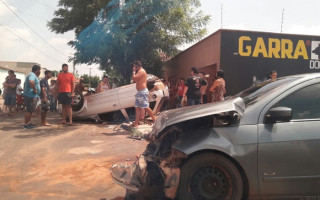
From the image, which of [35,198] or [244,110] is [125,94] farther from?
[244,110]

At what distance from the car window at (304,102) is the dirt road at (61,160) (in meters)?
2.25

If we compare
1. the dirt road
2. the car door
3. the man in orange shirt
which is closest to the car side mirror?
the car door

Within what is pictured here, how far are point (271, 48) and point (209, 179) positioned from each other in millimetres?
8530

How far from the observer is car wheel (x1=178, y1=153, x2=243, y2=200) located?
2.80 meters

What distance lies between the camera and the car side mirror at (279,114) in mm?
2787

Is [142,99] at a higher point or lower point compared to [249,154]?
higher

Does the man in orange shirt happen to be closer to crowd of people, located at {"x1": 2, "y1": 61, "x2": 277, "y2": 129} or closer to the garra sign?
crowd of people, located at {"x1": 2, "y1": 61, "x2": 277, "y2": 129}

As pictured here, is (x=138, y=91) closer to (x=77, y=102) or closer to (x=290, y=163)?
(x=77, y=102)

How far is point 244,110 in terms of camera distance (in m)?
3.00

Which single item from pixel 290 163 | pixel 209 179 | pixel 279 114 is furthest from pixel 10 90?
pixel 290 163

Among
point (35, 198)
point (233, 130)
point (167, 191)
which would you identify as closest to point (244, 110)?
point (233, 130)

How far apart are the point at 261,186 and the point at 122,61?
12.1 m

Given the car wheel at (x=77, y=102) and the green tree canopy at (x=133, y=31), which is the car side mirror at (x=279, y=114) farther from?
the green tree canopy at (x=133, y=31)

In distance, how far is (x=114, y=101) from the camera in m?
8.72
